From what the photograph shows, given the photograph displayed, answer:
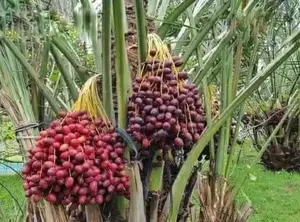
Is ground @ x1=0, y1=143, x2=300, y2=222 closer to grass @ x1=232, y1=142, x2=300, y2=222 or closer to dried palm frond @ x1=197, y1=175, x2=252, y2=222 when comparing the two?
grass @ x1=232, y1=142, x2=300, y2=222

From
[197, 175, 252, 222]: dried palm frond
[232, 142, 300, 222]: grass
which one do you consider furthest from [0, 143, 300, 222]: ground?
[197, 175, 252, 222]: dried palm frond

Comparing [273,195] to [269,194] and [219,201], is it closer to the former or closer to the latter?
[269,194]

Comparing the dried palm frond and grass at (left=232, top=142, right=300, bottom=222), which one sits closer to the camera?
the dried palm frond

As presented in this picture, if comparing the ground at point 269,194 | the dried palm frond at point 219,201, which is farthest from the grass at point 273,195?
the dried palm frond at point 219,201

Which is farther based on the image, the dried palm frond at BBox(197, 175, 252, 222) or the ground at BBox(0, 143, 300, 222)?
the ground at BBox(0, 143, 300, 222)

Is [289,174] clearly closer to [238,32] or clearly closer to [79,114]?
[238,32]

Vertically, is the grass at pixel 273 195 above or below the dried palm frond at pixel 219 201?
below

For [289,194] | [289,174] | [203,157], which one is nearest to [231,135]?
[203,157]

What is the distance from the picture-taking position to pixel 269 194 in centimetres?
572

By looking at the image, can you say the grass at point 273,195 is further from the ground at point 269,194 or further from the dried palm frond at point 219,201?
the dried palm frond at point 219,201

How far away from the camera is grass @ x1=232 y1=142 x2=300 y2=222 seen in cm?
480

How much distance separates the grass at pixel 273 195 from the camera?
480 cm

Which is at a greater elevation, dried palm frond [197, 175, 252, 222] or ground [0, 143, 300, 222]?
dried palm frond [197, 175, 252, 222]

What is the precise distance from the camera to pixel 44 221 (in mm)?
1393
